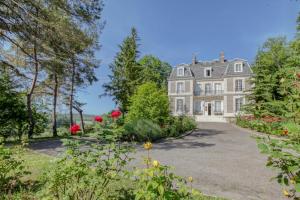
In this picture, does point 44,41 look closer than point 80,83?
Yes

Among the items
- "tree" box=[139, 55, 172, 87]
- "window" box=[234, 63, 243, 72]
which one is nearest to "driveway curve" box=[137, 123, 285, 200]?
"window" box=[234, 63, 243, 72]

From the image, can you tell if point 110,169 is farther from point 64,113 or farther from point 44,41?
point 64,113

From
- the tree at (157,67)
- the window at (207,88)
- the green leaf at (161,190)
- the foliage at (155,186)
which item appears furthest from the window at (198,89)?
the green leaf at (161,190)

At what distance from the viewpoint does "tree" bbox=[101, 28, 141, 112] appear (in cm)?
3047

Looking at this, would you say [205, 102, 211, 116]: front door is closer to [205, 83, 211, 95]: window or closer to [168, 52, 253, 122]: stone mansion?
[168, 52, 253, 122]: stone mansion

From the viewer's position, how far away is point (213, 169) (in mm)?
6062

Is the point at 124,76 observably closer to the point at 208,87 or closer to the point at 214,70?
the point at 208,87

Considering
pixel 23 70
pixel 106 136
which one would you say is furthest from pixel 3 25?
pixel 106 136

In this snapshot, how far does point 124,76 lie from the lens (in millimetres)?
30906

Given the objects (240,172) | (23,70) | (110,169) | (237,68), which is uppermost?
(237,68)

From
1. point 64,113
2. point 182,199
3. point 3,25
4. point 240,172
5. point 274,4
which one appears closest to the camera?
point 182,199

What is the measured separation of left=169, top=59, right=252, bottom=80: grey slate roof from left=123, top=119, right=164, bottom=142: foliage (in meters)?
24.0

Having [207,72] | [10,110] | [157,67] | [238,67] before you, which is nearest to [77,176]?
[10,110]

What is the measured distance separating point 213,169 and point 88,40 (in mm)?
9475
